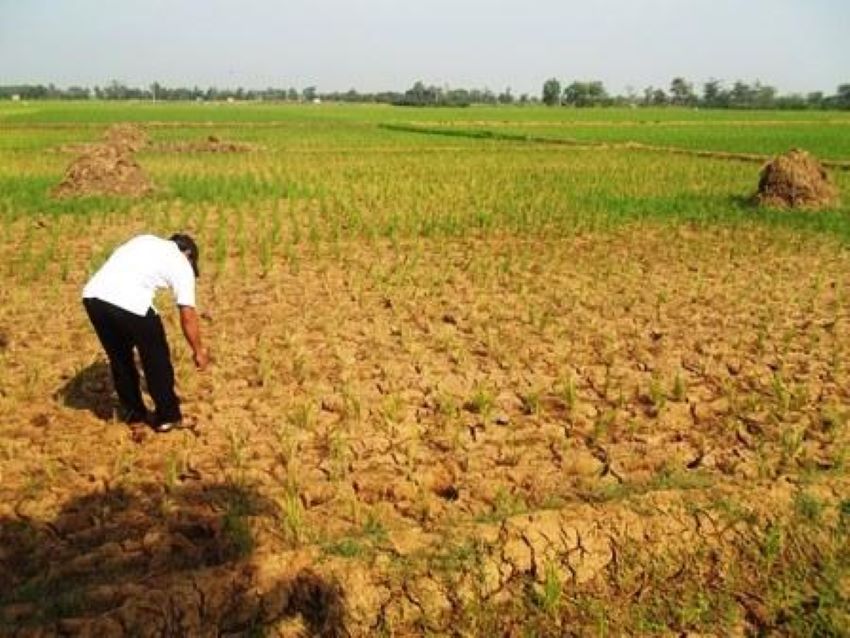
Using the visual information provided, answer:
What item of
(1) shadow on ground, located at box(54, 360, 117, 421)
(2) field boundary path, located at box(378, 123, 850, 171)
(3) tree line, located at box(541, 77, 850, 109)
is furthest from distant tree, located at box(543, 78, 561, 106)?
(1) shadow on ground, located at box(54, 360, 117, 421)

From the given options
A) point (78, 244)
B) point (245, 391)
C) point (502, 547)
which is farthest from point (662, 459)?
point (78, 244)

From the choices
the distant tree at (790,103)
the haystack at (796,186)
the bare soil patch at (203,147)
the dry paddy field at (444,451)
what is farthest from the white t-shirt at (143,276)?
the distant tree at (790,103)

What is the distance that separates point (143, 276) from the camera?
4707 mm

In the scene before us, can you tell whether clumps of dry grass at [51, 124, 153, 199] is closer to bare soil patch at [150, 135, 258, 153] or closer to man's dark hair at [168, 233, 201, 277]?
man's dark hair at [168, 233, 201, 277]

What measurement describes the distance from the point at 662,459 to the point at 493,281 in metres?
5.00

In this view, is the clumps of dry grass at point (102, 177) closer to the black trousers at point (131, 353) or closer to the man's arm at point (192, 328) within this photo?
the black trousers at point (131, 353)

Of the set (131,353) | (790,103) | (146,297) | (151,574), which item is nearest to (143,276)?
(146,297)

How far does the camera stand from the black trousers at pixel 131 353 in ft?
15.7

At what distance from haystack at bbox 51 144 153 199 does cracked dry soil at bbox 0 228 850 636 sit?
8079 mm

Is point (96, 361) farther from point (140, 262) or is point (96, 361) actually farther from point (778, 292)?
point (778, 292)

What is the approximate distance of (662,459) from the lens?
4895mm

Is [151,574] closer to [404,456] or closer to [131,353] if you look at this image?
[404,456]

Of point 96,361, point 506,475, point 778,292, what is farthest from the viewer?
point 778,292

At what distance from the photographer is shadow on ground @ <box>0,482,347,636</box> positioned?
10.7 ft
